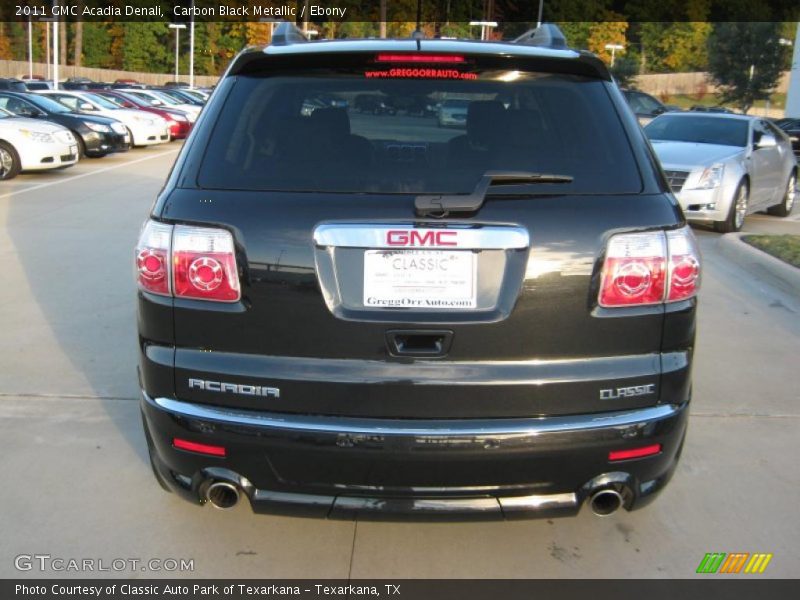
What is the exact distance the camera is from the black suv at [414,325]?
2.70 metres

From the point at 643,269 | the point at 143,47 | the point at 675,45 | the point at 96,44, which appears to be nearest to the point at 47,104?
the point at 643,269

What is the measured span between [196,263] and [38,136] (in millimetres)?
13846

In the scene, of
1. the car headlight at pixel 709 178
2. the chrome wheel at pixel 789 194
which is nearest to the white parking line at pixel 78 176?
the car headlight at pixel 709 178

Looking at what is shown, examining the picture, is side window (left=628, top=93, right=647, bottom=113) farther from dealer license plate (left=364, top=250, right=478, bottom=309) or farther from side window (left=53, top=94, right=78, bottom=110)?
dealer license plate (left=364, top=250, right=478, bottom=309)

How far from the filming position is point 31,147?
15.0 metres

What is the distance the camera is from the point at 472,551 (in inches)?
132

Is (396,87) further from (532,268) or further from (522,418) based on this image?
(522,418)

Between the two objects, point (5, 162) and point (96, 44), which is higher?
point (96, 44)

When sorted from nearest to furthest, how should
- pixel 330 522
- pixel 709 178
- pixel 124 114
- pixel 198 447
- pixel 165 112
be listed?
1. pixel 198 447
2. pixel 330 522
3. pixel 709 178
4. pixel 124 114
5. pixel 165 112

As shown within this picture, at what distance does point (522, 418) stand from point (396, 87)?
4.07 feet

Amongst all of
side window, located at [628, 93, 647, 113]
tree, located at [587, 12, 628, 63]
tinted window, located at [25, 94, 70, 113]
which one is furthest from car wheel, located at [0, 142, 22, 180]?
tree, located at [587, 12, 628, 63]

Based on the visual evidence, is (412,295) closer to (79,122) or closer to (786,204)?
(786,204)

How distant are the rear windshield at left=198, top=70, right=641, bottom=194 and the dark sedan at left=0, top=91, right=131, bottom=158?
16.8 meters

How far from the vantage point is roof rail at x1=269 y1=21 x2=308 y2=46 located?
3.54m
